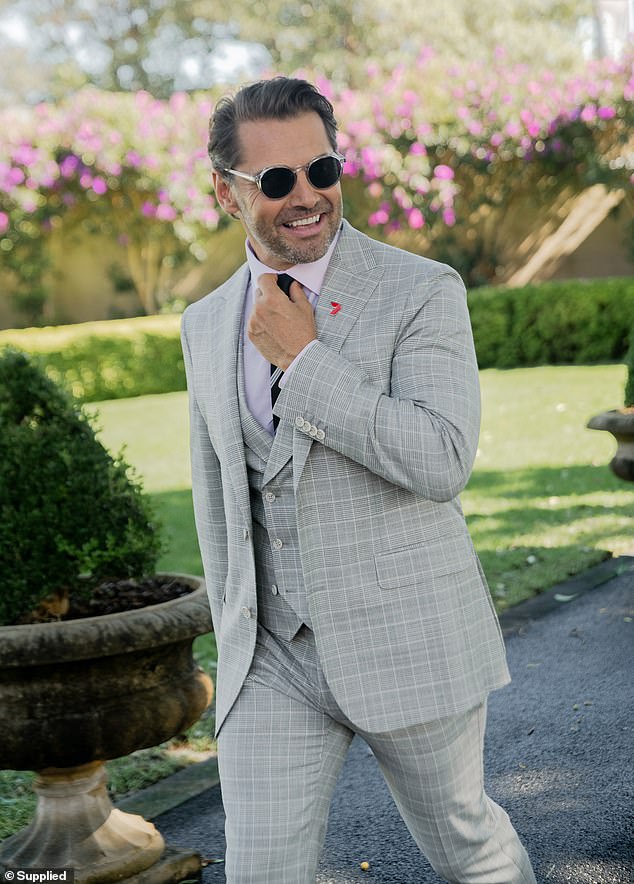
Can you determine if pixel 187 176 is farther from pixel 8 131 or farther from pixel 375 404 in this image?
pixel 375 404

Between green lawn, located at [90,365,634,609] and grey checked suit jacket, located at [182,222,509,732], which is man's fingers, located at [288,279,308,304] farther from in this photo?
green lawn, located at [90,365,634,609]

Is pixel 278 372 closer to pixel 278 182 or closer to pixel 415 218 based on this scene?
pixel 278 182

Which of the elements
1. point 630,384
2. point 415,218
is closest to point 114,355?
point 415,218

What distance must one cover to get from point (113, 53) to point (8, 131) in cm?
2312

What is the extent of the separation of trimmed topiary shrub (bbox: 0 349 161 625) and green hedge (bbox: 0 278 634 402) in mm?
12856

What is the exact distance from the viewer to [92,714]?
315 centimetres

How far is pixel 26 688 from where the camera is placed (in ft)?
10.2

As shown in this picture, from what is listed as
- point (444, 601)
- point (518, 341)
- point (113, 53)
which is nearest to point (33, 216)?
point (518, 341)

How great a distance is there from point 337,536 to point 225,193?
0.88m

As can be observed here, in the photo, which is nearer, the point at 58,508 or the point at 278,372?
the point at 278,372

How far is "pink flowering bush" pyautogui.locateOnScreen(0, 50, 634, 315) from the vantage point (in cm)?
1905

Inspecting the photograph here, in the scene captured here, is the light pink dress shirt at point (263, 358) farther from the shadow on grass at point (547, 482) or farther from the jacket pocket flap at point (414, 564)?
the shadow on grass at point (547, 482)

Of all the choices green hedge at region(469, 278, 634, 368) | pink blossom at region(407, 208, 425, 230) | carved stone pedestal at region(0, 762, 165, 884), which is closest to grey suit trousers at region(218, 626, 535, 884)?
carved stone pedestal at region(0, 762, 165, 884)

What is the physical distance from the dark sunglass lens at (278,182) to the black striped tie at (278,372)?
0.18 metres
